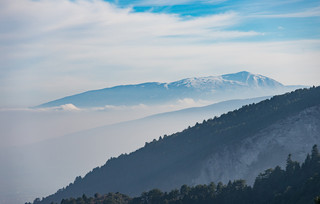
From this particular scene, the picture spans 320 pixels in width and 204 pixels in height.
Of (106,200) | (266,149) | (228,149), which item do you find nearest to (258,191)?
(106,200)

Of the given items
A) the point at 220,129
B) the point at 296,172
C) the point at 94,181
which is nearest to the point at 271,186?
the point at 296,172

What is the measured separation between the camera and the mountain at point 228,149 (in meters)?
132

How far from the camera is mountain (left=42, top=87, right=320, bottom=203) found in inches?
5207

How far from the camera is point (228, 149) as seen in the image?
5463 inches

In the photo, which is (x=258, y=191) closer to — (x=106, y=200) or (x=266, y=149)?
(x=106, y=200)

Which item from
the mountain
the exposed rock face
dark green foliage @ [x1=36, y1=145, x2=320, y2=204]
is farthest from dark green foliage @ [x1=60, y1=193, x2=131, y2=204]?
the exposed rock face

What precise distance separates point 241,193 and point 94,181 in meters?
95.9

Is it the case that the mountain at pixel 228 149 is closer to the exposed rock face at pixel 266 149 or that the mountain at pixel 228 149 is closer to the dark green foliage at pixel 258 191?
the exposed rock face at pixel 266 149

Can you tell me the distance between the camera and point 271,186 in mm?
88438

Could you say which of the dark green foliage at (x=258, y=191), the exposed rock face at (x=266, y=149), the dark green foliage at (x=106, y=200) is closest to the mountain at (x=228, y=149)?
the exposed rock face at (x=266, y=149)

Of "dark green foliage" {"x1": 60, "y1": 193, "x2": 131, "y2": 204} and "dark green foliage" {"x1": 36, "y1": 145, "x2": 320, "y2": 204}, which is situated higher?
"dark green foliage" {"x1": 60, "y1": 193, "x2": 131, "y2": 204}

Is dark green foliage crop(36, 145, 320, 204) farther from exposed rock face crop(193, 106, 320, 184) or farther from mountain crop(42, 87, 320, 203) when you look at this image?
exposed rock face crop(193, 106, 320, 184)

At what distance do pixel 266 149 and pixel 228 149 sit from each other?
34.1ft

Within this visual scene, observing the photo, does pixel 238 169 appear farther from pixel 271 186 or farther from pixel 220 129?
pixel 271 186
